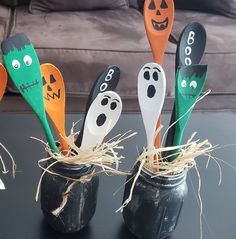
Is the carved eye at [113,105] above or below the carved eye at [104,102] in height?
below

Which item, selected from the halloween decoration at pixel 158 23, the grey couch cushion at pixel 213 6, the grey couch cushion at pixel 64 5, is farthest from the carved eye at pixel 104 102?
the grey couch cushion at pixel 213 6

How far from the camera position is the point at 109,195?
2.27 feet

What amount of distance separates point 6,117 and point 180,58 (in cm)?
49

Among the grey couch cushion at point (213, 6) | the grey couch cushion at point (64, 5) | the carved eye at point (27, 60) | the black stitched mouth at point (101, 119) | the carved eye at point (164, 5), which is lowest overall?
the grey couch cushion at point (64, 5)

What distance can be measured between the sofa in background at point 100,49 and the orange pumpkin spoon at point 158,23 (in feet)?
2.28

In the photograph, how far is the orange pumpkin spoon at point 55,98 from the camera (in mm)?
546

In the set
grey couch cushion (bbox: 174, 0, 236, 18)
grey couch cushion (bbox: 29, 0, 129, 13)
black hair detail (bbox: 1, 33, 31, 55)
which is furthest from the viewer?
grey couch cushion (bbox: 174, 0, 236, 18)

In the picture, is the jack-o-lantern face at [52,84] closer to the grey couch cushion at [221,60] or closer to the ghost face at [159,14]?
the ghost face at [159,14]

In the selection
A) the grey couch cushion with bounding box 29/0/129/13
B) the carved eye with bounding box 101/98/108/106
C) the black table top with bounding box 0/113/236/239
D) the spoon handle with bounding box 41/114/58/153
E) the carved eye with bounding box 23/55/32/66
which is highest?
the carved eye with bounding box 23/55/32/66

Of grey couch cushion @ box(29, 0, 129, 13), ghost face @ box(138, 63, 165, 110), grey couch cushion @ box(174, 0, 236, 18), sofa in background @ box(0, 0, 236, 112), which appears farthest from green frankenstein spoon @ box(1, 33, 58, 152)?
grey couch cushion @ box(174, 0, 236, 18)

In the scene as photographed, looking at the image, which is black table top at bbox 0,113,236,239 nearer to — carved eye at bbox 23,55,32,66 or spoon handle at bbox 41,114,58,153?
spoon handle at bbox 41,114,58,153

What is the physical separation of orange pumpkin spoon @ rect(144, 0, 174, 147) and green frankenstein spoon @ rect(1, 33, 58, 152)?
6.5 inches

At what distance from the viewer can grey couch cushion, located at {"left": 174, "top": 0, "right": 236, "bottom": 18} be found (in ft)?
5.52

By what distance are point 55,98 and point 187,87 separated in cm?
18
